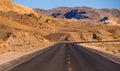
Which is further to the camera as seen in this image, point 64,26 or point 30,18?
point 64,26

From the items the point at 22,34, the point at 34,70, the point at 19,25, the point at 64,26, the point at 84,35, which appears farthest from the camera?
the point at 64,26

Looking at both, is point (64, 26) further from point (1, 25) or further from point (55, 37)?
point (1, 25)

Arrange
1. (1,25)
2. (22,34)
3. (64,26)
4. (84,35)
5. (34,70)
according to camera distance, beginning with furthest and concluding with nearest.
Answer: (64,26)
(84,35)
(1,25)
(22,34)
(34,70)

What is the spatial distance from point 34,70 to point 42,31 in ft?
434

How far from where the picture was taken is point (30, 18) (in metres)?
155

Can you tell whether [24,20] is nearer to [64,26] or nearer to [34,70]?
[64,26]

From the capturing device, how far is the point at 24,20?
15100 centimetres

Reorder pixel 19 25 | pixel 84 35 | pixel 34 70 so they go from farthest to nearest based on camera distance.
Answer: pixel 84 35
pixel 19 25
pixel 34 70

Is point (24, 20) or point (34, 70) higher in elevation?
point (24, 20)

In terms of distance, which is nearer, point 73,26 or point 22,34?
point 22,34

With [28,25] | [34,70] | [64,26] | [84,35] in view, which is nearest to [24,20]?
[28,25]

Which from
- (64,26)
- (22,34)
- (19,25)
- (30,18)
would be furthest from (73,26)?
(22,34)

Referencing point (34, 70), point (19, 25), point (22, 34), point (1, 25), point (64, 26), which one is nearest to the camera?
point (34, 70)

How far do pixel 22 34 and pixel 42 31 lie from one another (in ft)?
175
